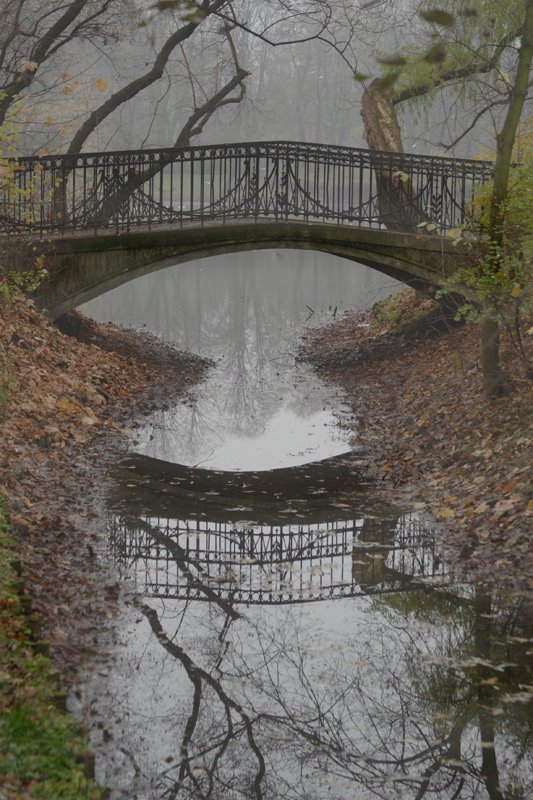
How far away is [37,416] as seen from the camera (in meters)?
10.9

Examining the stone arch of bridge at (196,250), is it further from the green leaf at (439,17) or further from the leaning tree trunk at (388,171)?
the green leaf at (439,17)

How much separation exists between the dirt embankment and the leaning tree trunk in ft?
14.0

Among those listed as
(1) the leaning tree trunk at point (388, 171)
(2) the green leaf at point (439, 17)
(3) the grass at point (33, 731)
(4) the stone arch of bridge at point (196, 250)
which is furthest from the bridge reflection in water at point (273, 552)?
(4) the stone arch of bridge at point (196, 250)

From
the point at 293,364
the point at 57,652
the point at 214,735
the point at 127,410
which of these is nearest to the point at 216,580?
the point at 57,652

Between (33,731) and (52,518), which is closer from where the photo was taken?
(33,731)

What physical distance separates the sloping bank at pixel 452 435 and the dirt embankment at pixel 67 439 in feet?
9.30

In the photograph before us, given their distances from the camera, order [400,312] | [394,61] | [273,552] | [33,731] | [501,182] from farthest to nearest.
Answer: [400,312]
[501,182]
[273,552]
[33,731]
[394,61]

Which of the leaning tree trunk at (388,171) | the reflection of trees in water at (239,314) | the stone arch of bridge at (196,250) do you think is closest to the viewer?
the reflection of trees in water at (239,314)

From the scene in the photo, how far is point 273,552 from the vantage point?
8312 mm

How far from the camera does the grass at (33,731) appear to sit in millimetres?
4559

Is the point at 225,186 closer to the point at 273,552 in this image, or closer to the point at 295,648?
the point at 273,552

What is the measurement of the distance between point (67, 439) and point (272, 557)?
3.57 metres

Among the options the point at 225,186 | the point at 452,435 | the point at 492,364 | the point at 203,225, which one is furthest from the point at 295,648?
the point at 225,186

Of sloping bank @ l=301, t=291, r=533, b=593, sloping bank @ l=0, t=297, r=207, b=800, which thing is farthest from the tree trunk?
sloping bank @ l=0, t=297, r=207, b=800
